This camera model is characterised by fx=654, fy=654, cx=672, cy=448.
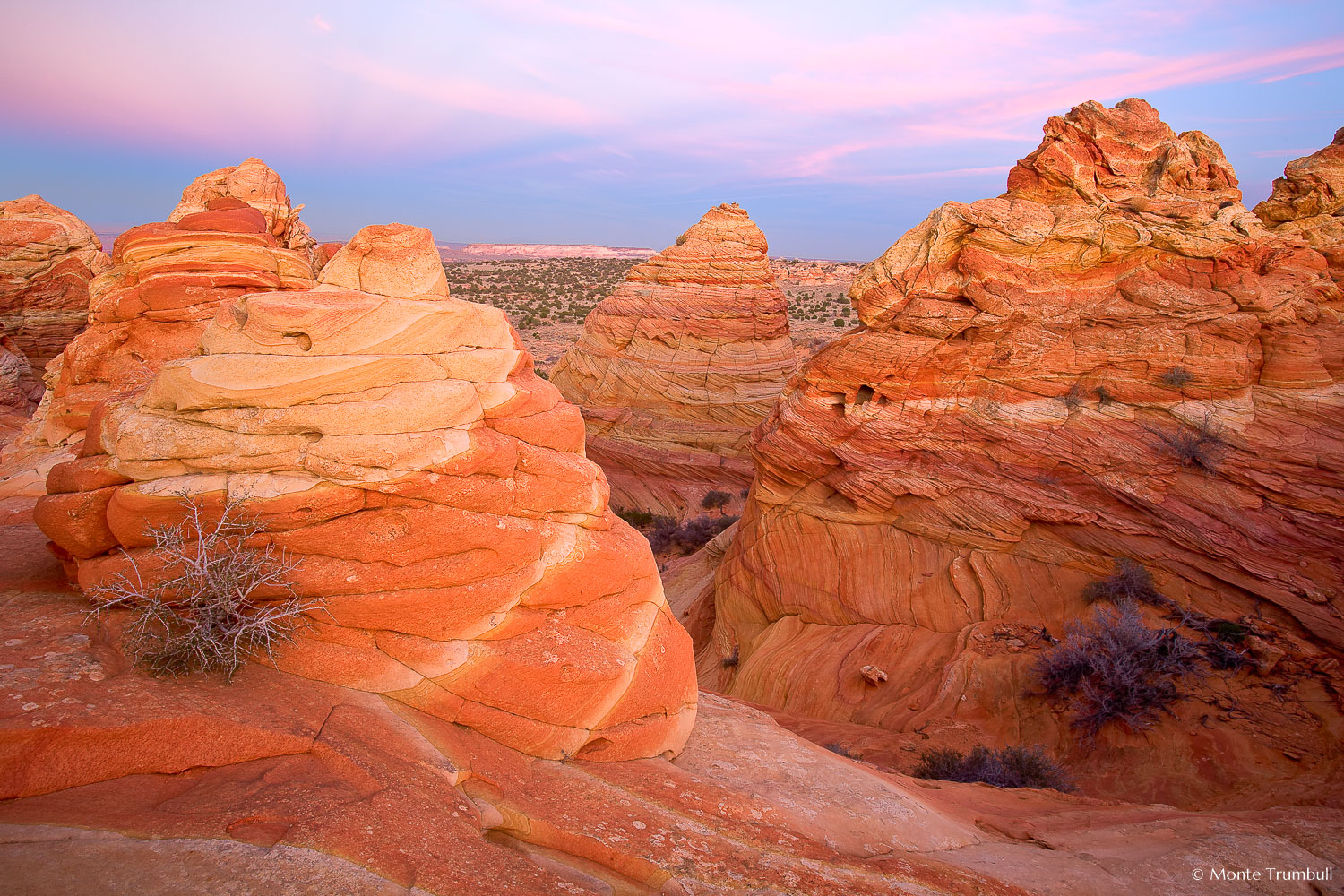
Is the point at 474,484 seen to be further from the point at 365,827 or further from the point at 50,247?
the point at 50,247

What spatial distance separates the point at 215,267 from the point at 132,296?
128cm

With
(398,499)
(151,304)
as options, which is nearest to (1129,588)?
(398,499)

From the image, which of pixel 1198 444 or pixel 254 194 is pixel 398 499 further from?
pixel 254 194

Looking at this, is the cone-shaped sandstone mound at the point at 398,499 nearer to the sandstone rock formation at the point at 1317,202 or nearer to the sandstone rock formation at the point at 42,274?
the sandstone rock formation at the point at 1317,202

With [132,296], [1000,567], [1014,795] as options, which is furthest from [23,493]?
[1000,567]

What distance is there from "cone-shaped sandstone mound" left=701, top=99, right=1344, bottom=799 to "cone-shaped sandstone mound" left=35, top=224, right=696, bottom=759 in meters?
6.63

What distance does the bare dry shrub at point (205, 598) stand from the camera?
3.99m

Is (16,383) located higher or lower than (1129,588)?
higher

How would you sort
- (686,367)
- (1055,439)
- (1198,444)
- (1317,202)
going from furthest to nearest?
(686,367), (1317,202), (1055,439), (1198,444)

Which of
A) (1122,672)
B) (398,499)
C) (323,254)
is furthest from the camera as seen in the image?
(323,254)

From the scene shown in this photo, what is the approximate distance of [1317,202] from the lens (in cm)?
1128

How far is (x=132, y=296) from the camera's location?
406 inches

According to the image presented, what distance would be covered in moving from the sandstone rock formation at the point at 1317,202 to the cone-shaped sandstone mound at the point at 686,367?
14.9 meters

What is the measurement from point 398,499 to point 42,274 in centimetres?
2594
